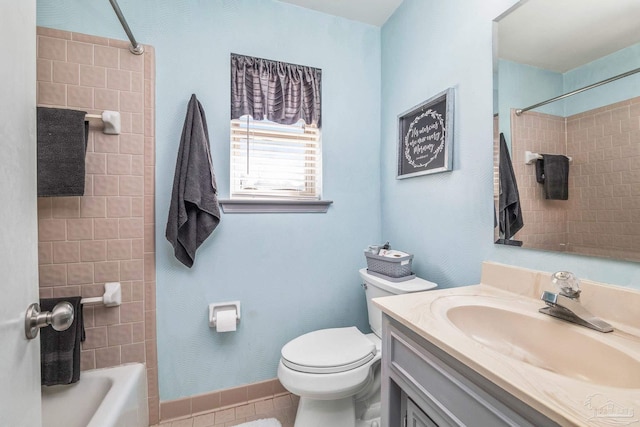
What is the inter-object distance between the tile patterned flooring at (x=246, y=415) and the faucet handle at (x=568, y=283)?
1427 millimetres

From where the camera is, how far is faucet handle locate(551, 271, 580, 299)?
30.4 inches

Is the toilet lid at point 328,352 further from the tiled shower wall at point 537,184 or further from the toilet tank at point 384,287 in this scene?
the tiled shower wall at point 537,184

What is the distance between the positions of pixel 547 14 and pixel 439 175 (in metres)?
0.70

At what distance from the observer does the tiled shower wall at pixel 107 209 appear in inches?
50.8

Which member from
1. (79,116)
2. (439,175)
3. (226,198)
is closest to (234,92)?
(226,198)

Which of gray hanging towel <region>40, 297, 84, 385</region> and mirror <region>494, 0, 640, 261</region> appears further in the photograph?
gray hanging towel <region>40, 297, 84, 385</region>

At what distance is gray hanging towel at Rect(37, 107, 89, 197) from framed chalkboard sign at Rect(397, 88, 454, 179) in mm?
1666

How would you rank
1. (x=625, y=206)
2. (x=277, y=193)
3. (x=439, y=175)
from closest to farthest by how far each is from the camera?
(x=625, y=206)
(x=439, y=175)
(x=277, y=193)

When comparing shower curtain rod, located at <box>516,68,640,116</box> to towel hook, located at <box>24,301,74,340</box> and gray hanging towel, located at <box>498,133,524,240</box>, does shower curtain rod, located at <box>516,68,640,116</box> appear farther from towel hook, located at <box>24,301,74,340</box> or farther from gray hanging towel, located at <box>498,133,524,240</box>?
towel hook, located at <box>24,301,74,340</box>

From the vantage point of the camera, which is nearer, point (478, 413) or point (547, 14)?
point (478, 413)

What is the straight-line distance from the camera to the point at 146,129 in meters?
1.43

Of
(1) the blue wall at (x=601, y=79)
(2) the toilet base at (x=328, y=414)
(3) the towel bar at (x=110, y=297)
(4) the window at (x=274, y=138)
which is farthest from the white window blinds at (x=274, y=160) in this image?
(1) the blue wall at (x=601, y=79)

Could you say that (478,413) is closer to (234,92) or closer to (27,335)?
(27,335)

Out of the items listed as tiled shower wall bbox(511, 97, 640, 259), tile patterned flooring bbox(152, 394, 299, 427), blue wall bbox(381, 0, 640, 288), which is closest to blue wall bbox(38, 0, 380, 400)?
tile patterned flooring bbox(152, 394, 299, 427)
